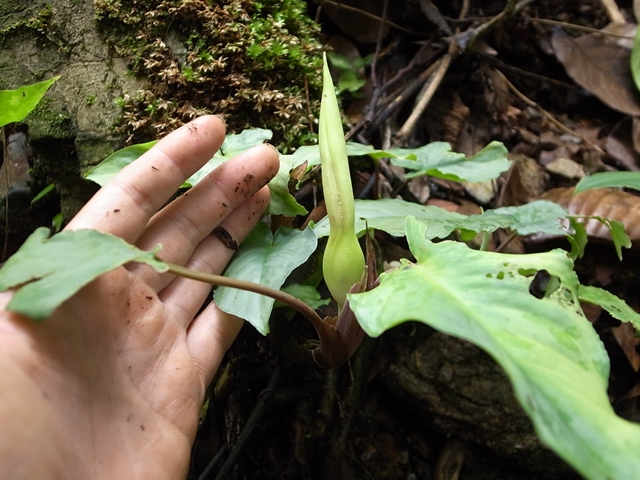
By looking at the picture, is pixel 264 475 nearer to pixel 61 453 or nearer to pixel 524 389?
pixel 61 453

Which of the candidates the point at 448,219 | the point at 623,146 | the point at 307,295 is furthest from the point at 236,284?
the point at 623,146

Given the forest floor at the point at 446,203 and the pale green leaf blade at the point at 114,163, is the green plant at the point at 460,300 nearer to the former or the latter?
the pale green leaf blade at the point at 114,163

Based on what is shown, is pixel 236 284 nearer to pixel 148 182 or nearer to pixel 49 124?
pixel 148 182

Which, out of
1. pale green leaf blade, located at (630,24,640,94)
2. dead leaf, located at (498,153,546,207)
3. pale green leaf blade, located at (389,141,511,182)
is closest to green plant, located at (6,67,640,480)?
pale green leaf blade, located at (389,141,511,182)

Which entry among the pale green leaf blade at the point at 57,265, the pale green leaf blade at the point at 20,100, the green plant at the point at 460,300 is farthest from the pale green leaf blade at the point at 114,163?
the pale green leaf blade at the point at 57,265

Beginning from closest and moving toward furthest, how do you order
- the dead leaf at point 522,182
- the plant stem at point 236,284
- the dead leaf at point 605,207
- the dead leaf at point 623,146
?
the plant stem at point 236,284
the dead leaf at point 605,207
the dead leaf at point 522,182
the dead leaf at point 623,146

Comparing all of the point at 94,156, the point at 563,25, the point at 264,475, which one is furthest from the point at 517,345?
the point at 563,25

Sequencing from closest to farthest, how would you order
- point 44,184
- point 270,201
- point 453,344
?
point 270,201 < point 453,344 < point 44,184
